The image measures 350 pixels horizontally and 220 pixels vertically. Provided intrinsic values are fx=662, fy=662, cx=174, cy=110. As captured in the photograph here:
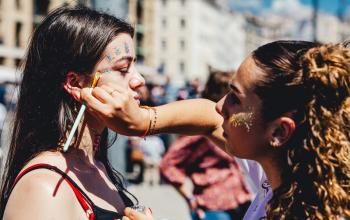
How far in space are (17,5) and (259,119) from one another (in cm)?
5058

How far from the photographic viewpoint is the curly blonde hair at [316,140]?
196cm

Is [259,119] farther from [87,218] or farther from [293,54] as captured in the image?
[87,218]

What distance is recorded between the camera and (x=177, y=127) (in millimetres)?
2531

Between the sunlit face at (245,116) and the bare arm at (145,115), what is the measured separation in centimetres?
28

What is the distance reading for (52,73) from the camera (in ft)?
8.54

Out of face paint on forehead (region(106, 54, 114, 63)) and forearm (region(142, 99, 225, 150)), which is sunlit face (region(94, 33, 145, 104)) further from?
forearm (region(142, 99, 225, 150))

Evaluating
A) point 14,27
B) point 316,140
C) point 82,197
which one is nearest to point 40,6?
point 14,27

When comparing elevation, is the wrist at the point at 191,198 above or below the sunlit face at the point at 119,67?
below

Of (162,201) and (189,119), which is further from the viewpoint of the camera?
(162,201)

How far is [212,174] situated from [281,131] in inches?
138

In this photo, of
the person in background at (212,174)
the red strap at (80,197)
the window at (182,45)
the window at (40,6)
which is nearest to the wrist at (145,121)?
the red strap at (80,197)

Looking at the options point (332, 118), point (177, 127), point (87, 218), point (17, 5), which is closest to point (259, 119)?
point (332, 118)

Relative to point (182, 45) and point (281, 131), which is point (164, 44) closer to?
point (182, 45)

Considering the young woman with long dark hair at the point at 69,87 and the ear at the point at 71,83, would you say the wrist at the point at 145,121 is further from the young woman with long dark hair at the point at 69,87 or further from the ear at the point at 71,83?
the ear at the point at 71,83
